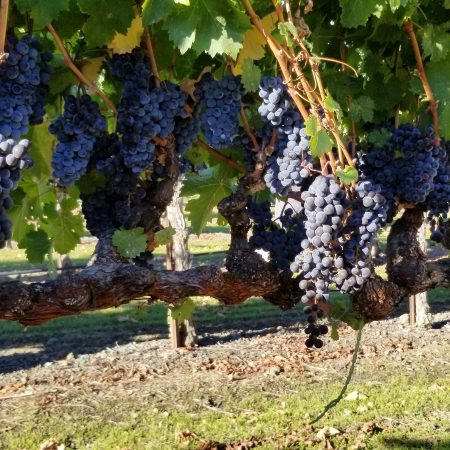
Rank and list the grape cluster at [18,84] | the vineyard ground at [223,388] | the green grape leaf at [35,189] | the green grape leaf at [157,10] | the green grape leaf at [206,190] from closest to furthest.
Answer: the grape cluster at [18,84], the green grape leaf at [157,10], the green grape leaf at [206,190], the green grape leaf at [35,189], the vineyard ground at [223,388]

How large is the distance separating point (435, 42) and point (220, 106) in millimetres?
965

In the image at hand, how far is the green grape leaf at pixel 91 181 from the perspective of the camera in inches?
110

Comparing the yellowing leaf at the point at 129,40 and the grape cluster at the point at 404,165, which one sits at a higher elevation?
the yellowing leaf at the point at 129,40

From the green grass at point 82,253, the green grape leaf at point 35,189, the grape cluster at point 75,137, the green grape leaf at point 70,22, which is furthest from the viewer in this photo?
the green grass at point 82,253

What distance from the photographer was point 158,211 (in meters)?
2.78

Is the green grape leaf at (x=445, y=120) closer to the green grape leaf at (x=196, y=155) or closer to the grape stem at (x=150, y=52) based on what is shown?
the green grape leaf at (x=196, y=155)

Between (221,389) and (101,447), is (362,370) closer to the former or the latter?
(221,389)

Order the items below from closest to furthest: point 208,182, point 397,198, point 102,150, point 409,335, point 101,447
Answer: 1. point 102,150
2. point 397,198
3. point 208,182
4. point 101,447
5. point 409,335

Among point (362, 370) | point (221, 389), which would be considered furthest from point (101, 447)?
point (362, 370)

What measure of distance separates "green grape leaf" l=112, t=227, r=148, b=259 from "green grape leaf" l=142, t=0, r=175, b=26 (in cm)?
69

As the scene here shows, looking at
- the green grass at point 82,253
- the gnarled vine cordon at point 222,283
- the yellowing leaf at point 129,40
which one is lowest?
the green grass at point 82,253

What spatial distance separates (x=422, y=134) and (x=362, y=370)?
5.60 meters

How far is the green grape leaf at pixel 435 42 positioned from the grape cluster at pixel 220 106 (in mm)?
792

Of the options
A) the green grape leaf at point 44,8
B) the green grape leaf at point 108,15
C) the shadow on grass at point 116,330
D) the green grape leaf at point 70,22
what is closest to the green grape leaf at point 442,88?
the green grape leaf at point 108,15
